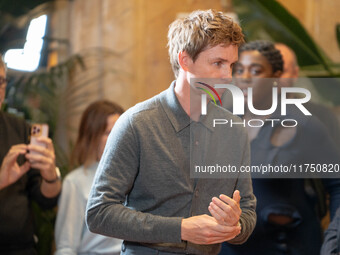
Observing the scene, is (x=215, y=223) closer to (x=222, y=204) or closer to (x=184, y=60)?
(x=222, y=204)

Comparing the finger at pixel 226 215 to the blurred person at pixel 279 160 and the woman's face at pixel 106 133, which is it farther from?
the woman's face at pixel 106 133

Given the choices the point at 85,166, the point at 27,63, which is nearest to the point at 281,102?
the point at 85,166

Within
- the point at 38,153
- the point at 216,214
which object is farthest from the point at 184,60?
the point at 38,153

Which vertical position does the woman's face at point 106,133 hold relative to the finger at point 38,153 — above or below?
above

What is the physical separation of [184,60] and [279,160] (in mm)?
491

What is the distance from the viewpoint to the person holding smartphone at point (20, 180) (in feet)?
6.59

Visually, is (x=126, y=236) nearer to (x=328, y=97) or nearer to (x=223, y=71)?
(x=223, y=71)

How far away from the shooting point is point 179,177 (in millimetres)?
1359

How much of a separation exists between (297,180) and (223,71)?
0.62 metres

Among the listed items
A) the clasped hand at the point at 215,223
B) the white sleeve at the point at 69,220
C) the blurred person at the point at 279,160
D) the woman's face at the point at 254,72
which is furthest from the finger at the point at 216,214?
the white sleeve at the point at 69,220

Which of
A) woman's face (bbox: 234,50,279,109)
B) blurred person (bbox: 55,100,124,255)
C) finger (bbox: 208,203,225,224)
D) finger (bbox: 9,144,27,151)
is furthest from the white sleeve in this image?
finger (bbox: 208,203,225,224)

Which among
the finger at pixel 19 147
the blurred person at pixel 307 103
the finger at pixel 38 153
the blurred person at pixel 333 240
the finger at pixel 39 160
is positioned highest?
the blurred person at pixel 307 103

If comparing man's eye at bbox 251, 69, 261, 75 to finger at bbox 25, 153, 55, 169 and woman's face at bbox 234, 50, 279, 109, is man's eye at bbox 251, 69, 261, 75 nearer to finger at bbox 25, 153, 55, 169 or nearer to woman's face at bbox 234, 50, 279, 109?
woman's face at bbox 234, 50, 279, 109

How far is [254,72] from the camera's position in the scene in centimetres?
197
